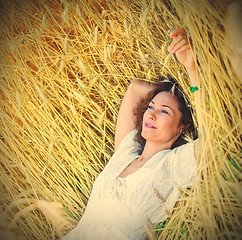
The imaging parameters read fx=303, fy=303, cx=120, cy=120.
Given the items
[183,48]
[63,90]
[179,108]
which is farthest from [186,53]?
[63,90]

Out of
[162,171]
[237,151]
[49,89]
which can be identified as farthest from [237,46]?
[49,89]

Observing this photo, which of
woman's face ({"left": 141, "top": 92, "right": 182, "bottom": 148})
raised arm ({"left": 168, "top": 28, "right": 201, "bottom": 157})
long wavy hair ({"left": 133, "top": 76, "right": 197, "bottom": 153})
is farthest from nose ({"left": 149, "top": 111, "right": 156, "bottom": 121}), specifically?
raised arm ({"left": 168, "top": 28, "right": 201, "bottom": 157})

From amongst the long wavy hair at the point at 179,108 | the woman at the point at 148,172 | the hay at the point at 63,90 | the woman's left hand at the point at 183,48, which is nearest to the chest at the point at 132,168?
the woman at the point at 148,172

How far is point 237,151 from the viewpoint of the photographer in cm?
95

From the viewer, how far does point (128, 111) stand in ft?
4.52

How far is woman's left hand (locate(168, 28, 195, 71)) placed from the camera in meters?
1.03

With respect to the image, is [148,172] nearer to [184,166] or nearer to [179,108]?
[184,166]

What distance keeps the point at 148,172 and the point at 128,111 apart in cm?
33

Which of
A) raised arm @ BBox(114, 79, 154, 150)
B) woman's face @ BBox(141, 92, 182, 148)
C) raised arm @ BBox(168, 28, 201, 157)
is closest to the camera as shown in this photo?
raised arm @ BBox(168, 28, 201, 157)

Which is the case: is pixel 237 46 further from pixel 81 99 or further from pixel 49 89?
pixel 49 89

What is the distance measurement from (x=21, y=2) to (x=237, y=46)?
1.09 meters

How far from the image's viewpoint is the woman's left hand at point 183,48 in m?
1.03

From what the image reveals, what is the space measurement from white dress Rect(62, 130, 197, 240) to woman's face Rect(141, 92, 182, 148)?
0.23ft

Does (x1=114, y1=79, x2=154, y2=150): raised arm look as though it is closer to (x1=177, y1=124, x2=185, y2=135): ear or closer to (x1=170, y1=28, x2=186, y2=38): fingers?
(x1=177, y1=124, x2=185, y2=135): ear
